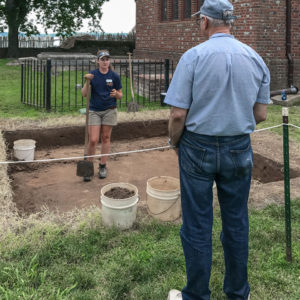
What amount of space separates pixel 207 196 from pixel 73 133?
21.8 feet

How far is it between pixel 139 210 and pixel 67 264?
1.29 meters

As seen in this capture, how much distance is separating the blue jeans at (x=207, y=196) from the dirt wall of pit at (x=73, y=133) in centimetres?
629

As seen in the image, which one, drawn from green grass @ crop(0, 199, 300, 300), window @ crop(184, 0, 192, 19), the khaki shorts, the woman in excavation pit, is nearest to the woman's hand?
the woman in excavation pit

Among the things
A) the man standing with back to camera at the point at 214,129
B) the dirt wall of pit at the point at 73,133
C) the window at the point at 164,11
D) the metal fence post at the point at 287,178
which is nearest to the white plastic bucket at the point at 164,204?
the metal fence post at the point at 287,178

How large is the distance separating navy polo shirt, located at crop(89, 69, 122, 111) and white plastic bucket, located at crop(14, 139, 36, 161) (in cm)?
169

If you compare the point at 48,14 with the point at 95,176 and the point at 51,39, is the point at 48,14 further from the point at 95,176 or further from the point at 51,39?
the point at 95,176

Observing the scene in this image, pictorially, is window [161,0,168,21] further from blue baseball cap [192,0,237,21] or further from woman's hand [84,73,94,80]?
blue baseball cap [192,0,237,21]

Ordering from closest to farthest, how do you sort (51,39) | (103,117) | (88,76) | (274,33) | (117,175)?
1. (88,76)
2. (103,117)
3. (117,175)
4. (274,33)
5. (51,39)

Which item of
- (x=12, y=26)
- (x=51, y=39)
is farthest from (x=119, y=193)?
(x=51, y=39)

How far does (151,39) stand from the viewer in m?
18.7

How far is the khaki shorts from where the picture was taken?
21.1 feet

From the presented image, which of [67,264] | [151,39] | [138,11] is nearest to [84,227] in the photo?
[67,264]

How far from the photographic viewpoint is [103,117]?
6.52 meters

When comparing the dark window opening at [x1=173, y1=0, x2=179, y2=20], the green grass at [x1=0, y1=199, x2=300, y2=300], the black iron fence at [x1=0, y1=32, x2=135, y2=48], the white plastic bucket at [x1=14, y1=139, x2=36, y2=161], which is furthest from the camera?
the black iron fence at [x1=0, y1=32, x2=135, y2=48]
